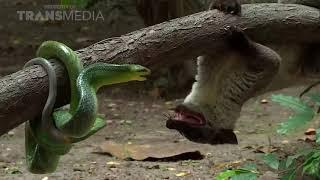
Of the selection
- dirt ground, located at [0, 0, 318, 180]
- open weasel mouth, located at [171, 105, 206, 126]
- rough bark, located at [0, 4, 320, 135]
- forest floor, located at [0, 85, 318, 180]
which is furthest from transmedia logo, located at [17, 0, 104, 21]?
rough bark, located at [0, 4, 320, 135]

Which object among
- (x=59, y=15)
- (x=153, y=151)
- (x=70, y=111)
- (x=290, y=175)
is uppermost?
(x=70, y=111)

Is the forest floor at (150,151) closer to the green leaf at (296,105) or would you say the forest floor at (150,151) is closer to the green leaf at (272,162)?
the green leaf at (272,162)

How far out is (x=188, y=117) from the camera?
10.2 ft

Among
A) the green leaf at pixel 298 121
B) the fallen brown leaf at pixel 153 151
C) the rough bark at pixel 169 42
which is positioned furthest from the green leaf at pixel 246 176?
the fallen brown leaf at pixel 153 151

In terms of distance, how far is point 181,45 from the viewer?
2.55 meters

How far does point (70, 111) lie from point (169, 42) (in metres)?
0.73

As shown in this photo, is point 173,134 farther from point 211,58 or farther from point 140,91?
point 211,58

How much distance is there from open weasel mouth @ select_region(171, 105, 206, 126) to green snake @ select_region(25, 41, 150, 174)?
40.5 inches

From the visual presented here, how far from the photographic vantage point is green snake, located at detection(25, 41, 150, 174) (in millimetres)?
1828

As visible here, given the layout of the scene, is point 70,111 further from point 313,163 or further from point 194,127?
point 194,127

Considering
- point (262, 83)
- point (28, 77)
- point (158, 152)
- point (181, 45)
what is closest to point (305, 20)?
point (262, 83)

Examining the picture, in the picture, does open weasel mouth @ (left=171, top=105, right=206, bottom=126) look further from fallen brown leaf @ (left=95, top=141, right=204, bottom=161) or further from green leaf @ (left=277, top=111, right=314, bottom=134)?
fallen brown leaf @ (left=95, top=141, right=204, bottom=161)

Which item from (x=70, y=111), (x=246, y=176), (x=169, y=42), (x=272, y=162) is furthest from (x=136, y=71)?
(x=272, y=162)

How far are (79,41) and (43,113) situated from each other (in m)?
6.71
